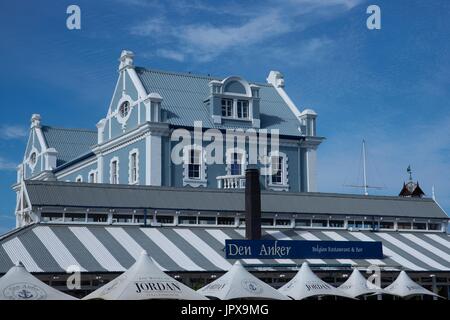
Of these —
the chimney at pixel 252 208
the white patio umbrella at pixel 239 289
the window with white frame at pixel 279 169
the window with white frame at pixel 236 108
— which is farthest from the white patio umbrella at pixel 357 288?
the window with white frame at pixel 236 108

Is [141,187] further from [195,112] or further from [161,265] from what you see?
[195,112]

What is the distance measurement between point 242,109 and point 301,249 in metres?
16.6

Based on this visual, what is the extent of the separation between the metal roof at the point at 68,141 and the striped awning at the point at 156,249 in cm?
2745

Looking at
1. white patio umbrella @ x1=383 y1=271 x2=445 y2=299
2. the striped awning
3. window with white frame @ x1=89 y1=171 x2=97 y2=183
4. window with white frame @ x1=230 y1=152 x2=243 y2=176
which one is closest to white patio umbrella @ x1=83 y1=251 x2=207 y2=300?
the striped awning

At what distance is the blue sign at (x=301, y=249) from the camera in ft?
97.2

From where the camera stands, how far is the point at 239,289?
22.0 m

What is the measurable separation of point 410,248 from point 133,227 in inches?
513

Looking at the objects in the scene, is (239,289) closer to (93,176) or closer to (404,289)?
(404,289)

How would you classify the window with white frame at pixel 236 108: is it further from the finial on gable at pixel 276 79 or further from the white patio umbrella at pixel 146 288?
the white patio umbrella at pixel 146 288

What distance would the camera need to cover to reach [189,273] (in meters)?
27.3

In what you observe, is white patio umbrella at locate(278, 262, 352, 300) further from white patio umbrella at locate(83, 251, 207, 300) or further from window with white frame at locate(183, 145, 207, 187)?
window with white frame at locate(183, 145, 207, 187)

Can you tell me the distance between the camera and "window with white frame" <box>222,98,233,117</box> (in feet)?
150
